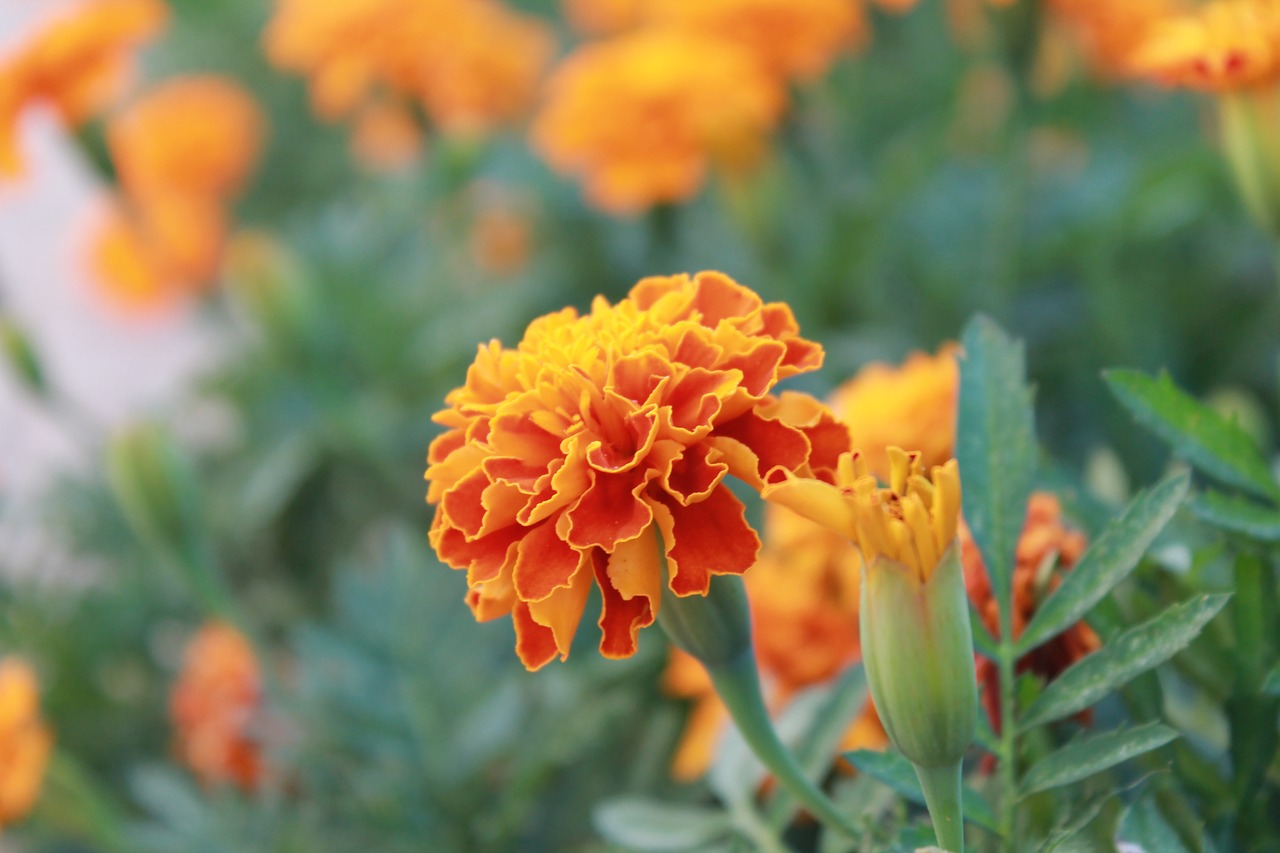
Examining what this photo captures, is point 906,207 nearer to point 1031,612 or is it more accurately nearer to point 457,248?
point 457,248

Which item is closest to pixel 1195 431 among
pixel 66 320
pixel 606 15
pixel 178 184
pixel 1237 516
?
pixel 1237 516

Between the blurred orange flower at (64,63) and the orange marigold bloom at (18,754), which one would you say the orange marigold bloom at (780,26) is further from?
the orange marigold bloom at (18,754)

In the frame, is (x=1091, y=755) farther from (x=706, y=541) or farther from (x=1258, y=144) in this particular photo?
(x=1258, y=144)

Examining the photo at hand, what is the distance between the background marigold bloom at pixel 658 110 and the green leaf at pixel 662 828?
363 millimetres

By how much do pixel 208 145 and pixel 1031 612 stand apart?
35.4 inches

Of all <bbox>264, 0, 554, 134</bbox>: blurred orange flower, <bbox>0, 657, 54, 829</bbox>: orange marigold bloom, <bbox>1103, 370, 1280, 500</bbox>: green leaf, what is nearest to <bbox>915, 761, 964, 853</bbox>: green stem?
<bbox>1103, 370, 1280, 500</bbox>: green leaf

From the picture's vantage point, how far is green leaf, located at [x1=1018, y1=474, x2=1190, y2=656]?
26 centimetres

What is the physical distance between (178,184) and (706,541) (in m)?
0.92

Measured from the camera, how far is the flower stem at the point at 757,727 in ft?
0.91

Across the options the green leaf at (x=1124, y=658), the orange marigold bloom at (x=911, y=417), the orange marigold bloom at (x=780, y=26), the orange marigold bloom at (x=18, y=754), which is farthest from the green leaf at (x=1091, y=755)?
the orange marigold bloom at (x=780, y=26)

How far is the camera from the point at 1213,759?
0.31 meters

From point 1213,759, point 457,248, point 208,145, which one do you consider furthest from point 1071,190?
point 208,145

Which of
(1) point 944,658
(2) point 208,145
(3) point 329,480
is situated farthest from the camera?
(2) point 208,145

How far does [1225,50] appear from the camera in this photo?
0.36m
